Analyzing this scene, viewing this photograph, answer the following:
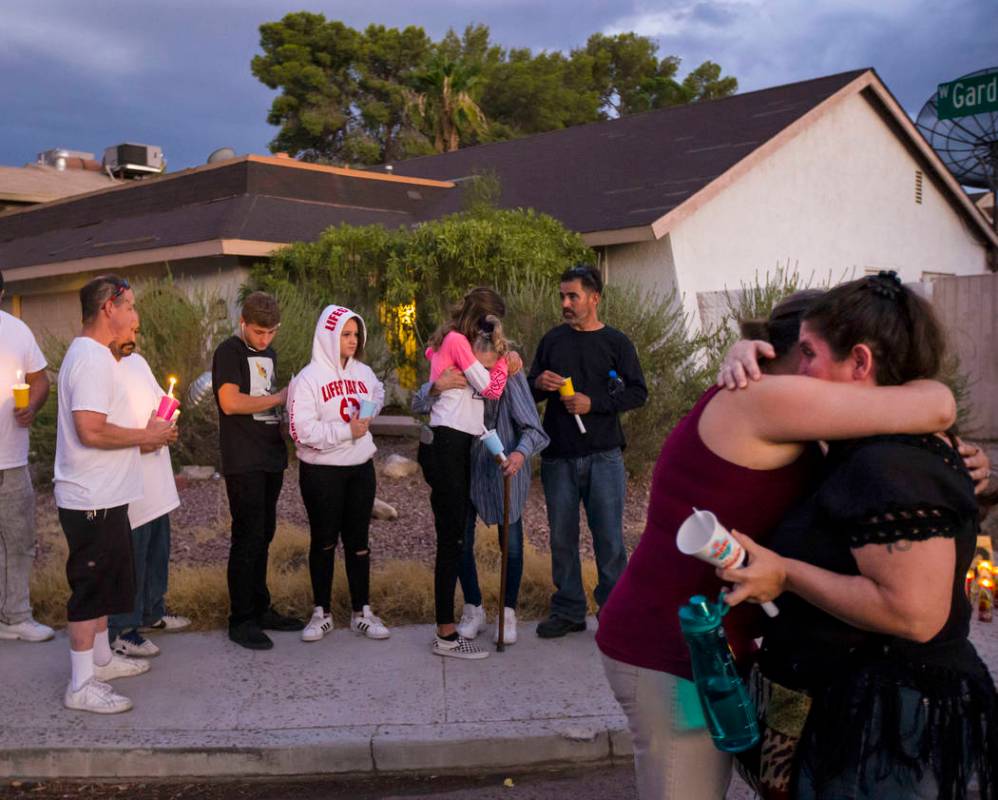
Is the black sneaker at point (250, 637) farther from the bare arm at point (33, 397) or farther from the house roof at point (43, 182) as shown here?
the house roof at point (43, 182)

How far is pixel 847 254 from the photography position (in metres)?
17.2

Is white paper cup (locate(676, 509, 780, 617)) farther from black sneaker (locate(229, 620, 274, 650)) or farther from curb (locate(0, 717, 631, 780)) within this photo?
black sneaker (locate(229, 620, 274, 650))

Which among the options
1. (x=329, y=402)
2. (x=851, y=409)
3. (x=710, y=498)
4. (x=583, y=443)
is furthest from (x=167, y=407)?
(x=851, y=409)

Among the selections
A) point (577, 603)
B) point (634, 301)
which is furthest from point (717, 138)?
point (577, 603)

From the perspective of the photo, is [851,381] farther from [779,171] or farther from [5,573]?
[779,171]

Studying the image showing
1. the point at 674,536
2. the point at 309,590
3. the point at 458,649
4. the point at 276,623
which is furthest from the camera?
the point at 309,590

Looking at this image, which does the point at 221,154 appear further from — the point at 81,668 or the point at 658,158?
the point at 81,668

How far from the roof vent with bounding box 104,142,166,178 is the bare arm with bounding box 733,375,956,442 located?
31.4 metres

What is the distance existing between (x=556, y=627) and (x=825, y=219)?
13068mm

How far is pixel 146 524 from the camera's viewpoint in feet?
17.4

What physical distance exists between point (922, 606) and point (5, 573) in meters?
5.22

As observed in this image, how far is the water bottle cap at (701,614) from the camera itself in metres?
2.10

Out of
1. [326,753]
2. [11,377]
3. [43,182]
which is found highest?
[43,182]

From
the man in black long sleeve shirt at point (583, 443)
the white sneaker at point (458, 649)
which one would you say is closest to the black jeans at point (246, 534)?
the white sneaker at point (458, 649)
